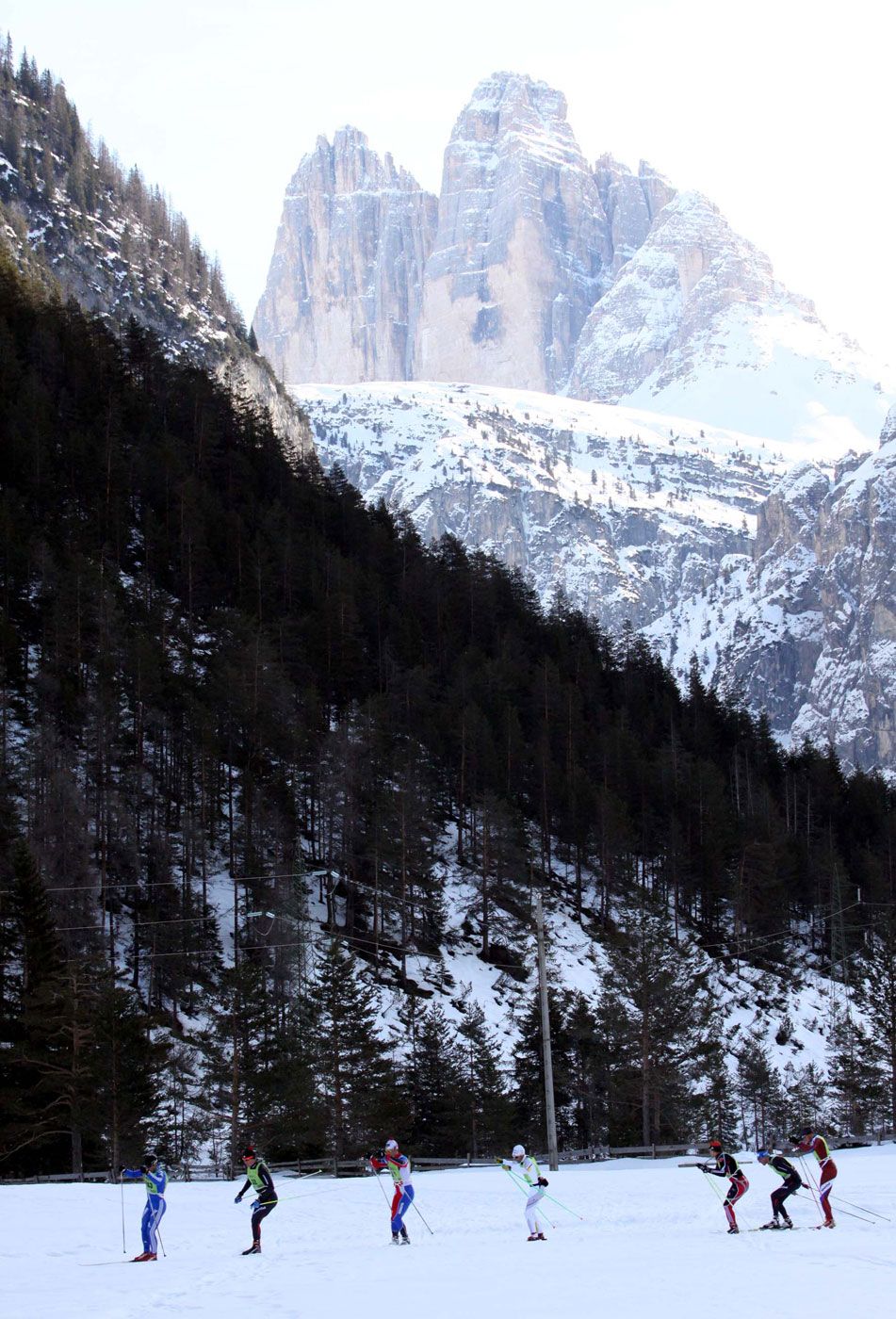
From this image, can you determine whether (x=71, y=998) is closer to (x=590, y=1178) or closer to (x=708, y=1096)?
(x=590, y=1178)

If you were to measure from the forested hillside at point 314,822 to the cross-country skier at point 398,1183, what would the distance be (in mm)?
18172

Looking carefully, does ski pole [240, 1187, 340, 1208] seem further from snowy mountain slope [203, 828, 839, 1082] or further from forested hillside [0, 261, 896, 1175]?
snowy mountain slope [203, 828, 839, 1082]

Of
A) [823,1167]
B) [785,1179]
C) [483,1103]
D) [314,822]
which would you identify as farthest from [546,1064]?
[314,822]

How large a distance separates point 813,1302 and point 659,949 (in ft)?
158

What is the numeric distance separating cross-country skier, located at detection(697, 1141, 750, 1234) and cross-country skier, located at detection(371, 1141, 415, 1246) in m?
5.69

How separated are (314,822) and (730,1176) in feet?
180

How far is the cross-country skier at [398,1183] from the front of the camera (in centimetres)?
2680

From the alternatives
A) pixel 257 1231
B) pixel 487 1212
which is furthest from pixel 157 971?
pixel 257 1231

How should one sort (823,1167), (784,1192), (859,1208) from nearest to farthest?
(784,1192)
(823,1167)
(859,1208)

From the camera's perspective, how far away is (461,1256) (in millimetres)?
25250

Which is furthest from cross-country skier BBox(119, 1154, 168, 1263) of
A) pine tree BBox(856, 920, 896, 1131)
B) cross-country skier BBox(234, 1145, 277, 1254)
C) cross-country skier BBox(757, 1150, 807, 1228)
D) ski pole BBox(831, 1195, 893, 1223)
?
pine tree BBox(856, 920, 896, 1131)

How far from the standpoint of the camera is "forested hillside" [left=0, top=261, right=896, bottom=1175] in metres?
51.2

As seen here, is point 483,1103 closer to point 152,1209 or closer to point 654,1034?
point 654,1034

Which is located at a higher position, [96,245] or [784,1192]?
[96,245]
